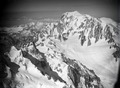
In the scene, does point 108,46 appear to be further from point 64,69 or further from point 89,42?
point 64,69

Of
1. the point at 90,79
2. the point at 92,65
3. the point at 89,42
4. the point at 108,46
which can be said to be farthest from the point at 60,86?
the point at 89,42

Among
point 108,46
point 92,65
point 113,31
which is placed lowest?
point 92,65

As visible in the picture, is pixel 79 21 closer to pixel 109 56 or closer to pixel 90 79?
pixel 109 56

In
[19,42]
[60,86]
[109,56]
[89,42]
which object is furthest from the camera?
[89,42]

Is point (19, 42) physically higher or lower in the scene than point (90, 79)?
higher

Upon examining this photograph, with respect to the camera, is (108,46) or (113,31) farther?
(113,31)

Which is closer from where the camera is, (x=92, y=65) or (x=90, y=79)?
(x=90, y=79)

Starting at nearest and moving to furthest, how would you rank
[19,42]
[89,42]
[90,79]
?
1. [19,42]
2. [90,79]
3. [89,42]

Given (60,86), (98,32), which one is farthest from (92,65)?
(60,86)

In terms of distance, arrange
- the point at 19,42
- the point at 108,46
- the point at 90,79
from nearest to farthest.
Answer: the point at 19,42 < the point at 90,79 < the point at 108,46
